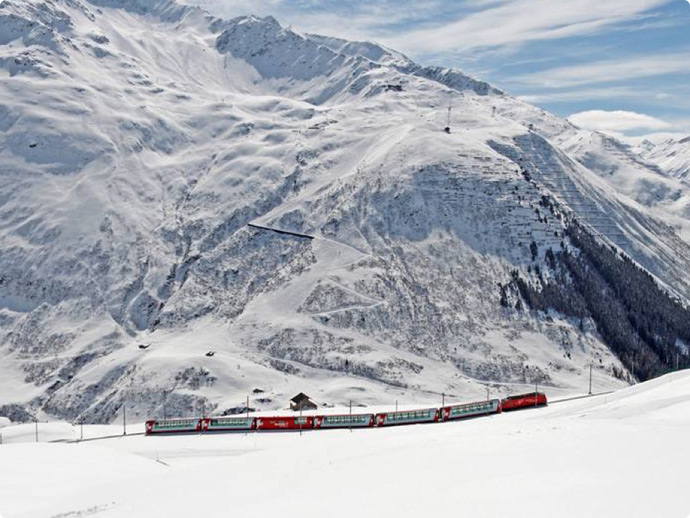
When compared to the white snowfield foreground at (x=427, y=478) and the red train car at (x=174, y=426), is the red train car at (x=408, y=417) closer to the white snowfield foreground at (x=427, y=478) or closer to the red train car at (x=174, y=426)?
the red train car at (x=174, y=426)

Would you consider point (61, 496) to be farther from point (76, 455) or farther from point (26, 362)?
point (26, 362)

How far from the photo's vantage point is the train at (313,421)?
83875 mm

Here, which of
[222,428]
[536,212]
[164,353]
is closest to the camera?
[222,428]

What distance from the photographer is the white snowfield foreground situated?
29.1 metres

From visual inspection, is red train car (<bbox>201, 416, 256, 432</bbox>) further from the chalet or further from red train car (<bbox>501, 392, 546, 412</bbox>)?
red train car (<bbox>501, 392, 546, 412</bbox>)

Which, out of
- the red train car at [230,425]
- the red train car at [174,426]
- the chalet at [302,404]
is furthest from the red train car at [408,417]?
the red train car at [174,426]

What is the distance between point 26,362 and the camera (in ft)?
517

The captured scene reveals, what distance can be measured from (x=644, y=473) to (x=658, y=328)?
491 ft

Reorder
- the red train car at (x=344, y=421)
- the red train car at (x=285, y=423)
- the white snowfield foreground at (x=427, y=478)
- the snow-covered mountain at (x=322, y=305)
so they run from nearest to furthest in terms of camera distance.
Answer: the white snowfield foreground at (x=427, y=478), the red train car at (x=285, y=423), the red train car at (x=344, y=421), the snow-covered mountain at (x=322, y=305)

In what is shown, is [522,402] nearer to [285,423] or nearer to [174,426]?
[285,423]

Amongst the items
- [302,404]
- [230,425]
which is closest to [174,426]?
[230,425]

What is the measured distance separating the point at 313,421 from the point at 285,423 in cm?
327

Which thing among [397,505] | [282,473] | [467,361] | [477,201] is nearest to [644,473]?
[397,505]

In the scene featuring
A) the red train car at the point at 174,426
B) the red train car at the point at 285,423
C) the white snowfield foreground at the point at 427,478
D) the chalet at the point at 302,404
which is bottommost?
the chalet at the point at 302,404
